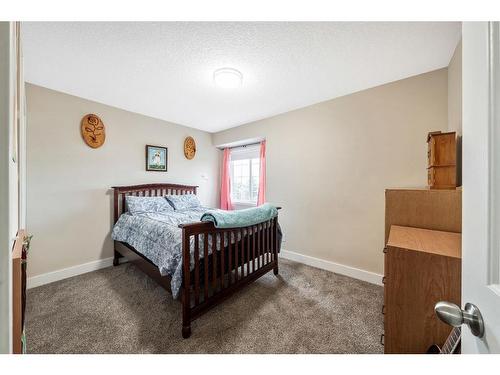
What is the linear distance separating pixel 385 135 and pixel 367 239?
1.21 meters

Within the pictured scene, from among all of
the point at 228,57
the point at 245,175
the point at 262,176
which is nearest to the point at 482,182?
the point at 228,57

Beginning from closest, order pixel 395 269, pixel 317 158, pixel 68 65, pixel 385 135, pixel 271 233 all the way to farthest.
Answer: pixel 395 269, pixel 68 65, pixel 385 135, pixel 271 233, pixel 317 158

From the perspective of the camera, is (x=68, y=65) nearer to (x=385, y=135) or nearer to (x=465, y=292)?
(x=465, y=292)

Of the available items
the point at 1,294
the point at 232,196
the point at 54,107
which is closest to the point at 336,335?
the point at 1,294

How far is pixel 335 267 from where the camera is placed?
258cm

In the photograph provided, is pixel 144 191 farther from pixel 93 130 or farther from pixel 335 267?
pixel 335 267

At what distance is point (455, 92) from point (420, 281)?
65.5 inches

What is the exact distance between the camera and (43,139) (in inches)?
90.3

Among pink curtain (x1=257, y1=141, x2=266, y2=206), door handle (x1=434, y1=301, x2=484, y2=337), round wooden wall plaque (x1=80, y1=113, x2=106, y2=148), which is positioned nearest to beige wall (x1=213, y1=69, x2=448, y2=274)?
pink curtain (x1=257, y1=141, x2=266, y2=206)

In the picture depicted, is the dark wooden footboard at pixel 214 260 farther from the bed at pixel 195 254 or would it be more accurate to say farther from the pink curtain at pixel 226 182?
the pink curtain at pixel 226 182

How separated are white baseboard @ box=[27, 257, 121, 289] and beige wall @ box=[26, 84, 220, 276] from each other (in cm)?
5

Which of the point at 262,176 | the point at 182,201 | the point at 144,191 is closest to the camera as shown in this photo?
the point at 144,191

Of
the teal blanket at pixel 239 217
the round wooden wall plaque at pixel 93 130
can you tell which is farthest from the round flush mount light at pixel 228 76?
the round wooden wall plaque at pixel 93 130

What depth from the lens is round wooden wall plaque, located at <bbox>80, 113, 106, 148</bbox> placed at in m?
2.58
